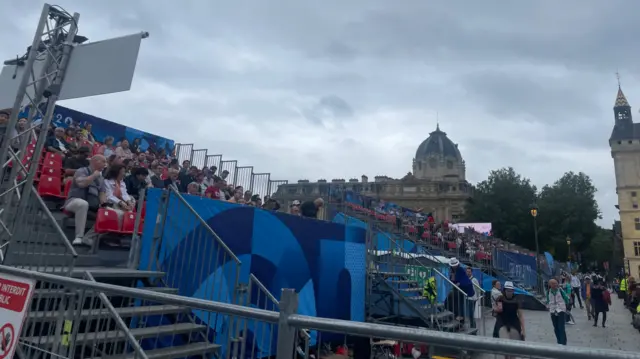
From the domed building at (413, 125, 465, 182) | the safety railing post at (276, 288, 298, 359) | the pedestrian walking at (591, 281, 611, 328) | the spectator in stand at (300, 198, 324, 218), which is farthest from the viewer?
the domed building at (413, 125, 465, 182)

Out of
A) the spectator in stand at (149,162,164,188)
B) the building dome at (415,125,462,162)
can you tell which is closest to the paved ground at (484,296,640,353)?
the spectator in stand at (149,162,164,188)

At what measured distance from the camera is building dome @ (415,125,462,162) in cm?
9994

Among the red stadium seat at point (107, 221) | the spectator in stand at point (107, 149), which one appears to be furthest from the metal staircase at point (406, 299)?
the spectator in stand at point (107, 149)

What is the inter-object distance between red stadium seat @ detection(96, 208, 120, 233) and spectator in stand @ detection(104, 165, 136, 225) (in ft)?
0.73

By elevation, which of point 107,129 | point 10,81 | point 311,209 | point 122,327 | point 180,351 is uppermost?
point 107,129

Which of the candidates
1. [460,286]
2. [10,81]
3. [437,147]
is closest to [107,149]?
[10,81]

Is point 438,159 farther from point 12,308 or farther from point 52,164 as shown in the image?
point 12,308

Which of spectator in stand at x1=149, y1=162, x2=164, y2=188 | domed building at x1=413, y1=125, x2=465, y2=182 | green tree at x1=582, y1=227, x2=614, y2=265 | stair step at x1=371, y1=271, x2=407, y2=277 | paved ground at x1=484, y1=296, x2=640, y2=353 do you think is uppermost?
domed building at x1=413, y1=125, x2=465, y2=182

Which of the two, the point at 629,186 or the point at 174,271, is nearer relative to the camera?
the point at 174,271

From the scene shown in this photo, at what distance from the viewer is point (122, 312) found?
16.4 ft

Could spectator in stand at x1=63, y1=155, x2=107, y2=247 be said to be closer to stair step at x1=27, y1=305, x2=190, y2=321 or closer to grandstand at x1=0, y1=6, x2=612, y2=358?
grandstand at x1=0, y1=6, x2=612, y2=358

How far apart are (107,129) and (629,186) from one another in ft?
297

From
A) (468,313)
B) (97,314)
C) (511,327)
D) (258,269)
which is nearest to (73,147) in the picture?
(258,269)

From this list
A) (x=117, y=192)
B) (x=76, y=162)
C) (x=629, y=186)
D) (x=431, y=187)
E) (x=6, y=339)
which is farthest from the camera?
Result: (x=431, y=187)
